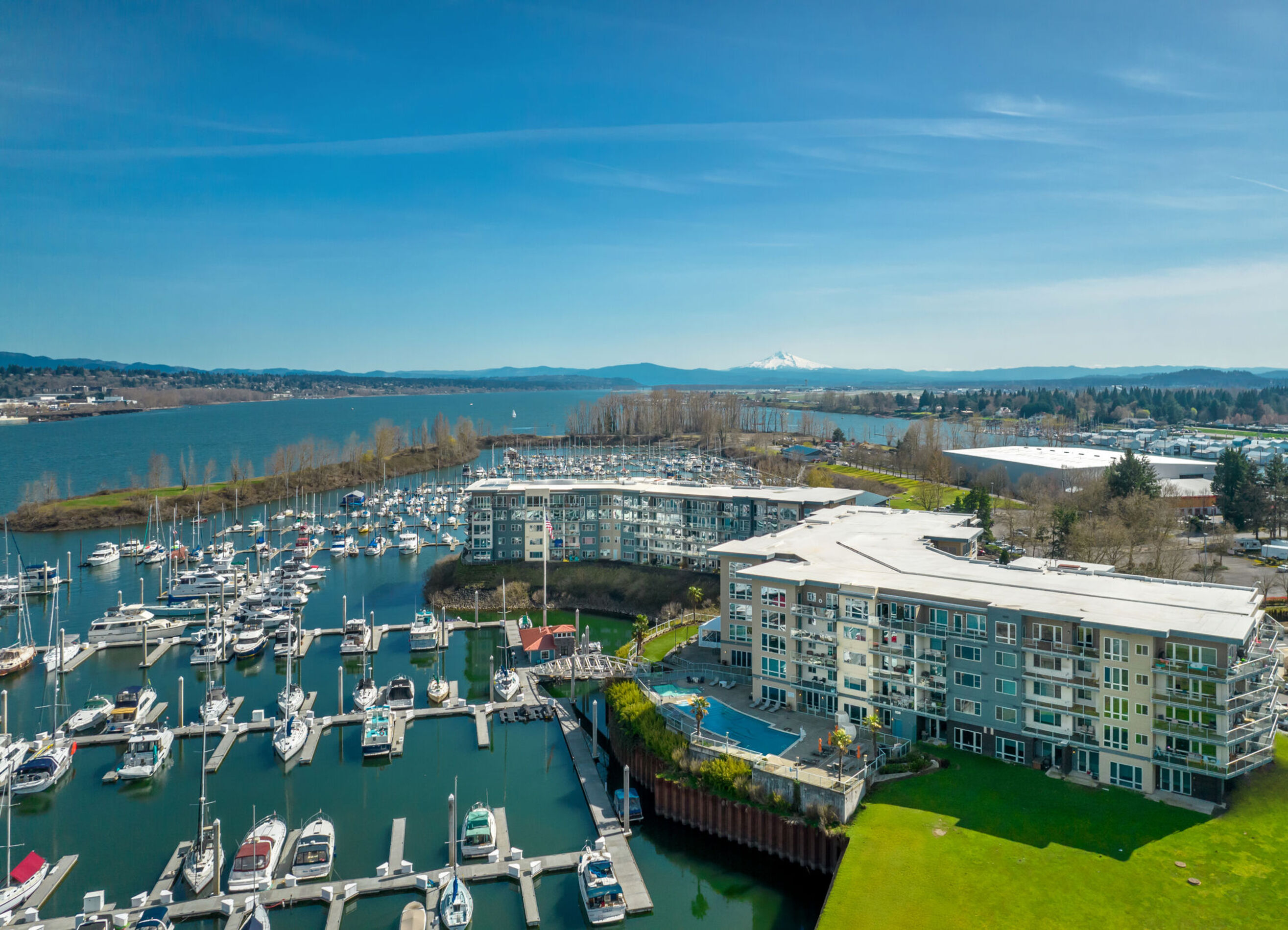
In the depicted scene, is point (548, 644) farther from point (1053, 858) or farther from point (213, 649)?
point (1053, 858)

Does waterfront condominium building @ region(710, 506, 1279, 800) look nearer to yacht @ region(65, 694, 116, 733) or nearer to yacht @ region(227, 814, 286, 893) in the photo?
yacht @ region(227, 814, 286, 893)

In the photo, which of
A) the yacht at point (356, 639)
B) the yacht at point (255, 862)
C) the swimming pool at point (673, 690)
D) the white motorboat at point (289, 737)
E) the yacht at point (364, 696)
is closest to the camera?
the yacht at point (255, 862)

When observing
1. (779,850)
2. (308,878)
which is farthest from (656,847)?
(308,878)

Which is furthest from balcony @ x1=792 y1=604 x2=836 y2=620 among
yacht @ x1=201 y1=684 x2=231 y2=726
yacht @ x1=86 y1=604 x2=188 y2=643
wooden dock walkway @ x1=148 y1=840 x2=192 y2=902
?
yacht @ x1=86 y1=604 x2=188 y2=643

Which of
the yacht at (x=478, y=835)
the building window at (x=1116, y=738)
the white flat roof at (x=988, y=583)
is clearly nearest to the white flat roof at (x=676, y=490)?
the white flat roof at (x=988, y=583)

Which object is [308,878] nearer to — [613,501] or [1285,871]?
[1285,871]

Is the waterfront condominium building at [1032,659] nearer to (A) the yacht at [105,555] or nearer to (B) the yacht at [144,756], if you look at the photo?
(B) the yacht at [144,756]

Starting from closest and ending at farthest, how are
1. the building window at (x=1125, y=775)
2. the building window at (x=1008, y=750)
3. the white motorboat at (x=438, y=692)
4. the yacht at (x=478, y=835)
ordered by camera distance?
1. the building window at (x=1125, y=775)
2. the yacht at (x=478, y=835)
3. the building window at (x=1008, y=750)
4. the white motorboat at (x=438, y=692)
